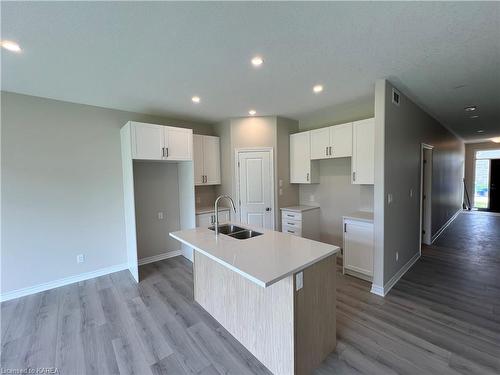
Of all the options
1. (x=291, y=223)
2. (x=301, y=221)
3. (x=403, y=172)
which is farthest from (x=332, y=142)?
(x=291, y=223)

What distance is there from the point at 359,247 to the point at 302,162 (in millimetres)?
1825

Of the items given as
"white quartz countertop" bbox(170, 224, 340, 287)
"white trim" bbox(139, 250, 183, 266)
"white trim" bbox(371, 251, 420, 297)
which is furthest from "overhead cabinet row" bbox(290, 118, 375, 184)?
"white trim" bbox(139, 250, 183, 266)

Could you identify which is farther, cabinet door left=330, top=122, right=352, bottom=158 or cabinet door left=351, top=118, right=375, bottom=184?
cabinet door left=330, top=122, right=352, bottom=158

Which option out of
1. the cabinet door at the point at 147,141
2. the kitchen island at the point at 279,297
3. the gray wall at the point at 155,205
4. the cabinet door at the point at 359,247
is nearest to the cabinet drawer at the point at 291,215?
the cabinet door at the point at 359,247

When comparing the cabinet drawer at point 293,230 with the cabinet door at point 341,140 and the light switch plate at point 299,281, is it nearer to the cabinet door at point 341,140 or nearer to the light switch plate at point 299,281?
the cabinet door at point 341,140

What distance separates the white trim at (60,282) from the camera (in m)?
2.99

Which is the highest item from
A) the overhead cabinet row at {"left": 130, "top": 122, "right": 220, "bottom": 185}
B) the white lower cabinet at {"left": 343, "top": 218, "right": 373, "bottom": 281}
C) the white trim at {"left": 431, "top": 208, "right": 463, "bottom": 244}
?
the overhead cabinet row at {"left": 130, "top": 122, "right": 220, "bottom": 185}

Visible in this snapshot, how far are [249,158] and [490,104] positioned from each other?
409cm

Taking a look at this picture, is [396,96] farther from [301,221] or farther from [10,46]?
[10,46]

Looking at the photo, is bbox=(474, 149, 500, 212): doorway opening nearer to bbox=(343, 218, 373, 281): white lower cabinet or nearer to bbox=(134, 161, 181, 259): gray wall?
bbox=(343, 218, 373, 281): white lower cabinet

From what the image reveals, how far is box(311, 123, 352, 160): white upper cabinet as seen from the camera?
11.9 ft

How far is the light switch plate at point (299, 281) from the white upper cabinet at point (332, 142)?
2.59 metres

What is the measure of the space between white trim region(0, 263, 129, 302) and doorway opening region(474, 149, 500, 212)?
38.9 feet

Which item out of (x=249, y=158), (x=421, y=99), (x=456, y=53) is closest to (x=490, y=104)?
(x=421, y=99)
